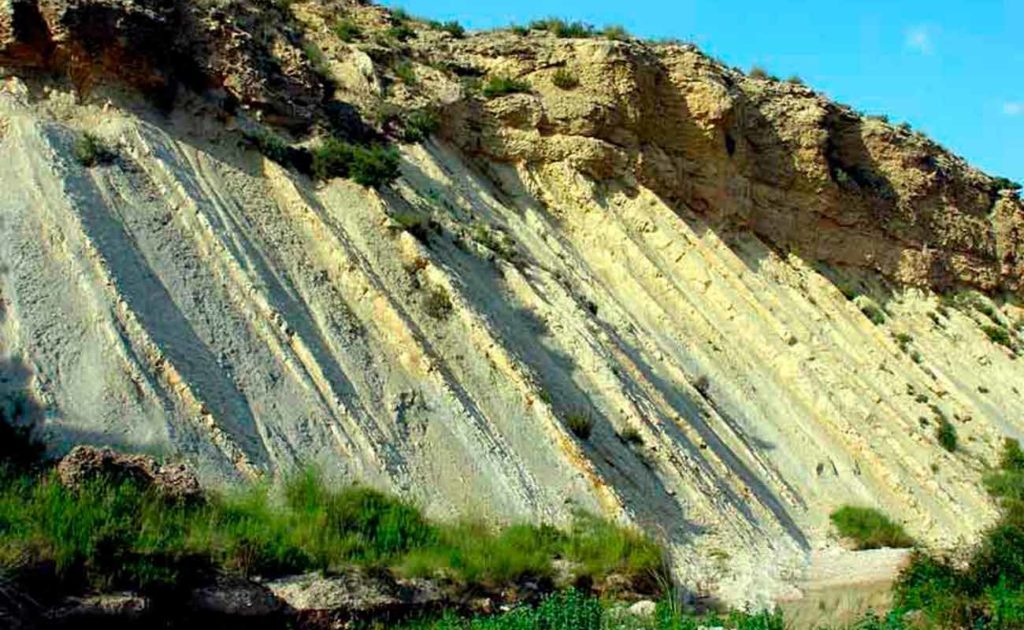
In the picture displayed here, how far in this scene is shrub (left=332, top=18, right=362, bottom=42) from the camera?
22.4 metres

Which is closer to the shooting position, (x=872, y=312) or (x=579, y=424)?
(x=579, y=424)

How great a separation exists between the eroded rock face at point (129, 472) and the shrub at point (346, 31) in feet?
46.2

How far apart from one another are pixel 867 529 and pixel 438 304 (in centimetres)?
833

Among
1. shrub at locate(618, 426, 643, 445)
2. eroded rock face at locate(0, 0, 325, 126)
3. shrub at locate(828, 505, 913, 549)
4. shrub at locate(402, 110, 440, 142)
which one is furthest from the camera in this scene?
shrub at locate(402, 110, 440, 142)

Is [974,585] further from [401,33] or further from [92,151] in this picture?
[401,33]

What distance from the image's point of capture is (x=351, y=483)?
12.0 metres

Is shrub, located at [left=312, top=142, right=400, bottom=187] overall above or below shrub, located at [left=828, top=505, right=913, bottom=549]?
above

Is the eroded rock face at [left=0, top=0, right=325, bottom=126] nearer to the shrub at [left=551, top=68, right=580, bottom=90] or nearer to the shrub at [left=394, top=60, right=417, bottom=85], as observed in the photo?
the shrub at [left=394, top=60, right=417, bottom=85]

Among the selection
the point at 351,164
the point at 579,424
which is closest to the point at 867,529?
the point at 579,424

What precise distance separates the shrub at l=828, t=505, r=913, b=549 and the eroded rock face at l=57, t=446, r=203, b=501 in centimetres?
1151

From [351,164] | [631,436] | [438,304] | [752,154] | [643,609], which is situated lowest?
[643,609]

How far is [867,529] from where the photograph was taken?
17969 mm

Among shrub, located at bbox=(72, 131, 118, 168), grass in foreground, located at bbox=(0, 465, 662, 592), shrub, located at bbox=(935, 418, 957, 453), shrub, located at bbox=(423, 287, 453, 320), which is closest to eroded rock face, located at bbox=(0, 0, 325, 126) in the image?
shrub, located at bbox=(72, 131, 118, 168)

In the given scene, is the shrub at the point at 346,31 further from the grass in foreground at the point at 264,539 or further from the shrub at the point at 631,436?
the grass in foreground at the point at 264,539
